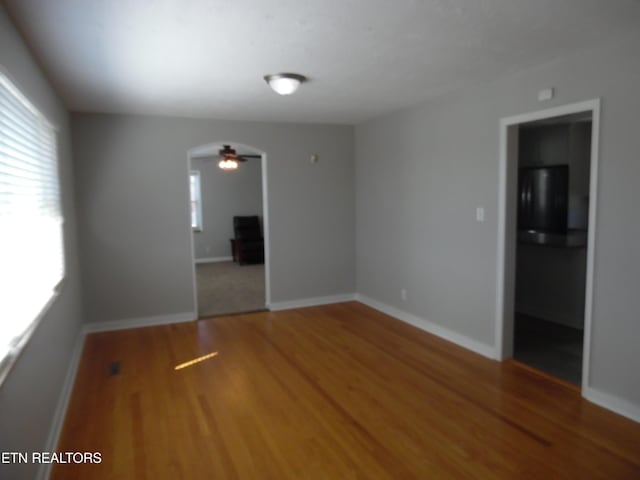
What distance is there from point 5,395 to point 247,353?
93.2 inches

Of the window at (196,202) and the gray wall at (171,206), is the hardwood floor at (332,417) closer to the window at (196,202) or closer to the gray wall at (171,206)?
the gray wall at (171,206)

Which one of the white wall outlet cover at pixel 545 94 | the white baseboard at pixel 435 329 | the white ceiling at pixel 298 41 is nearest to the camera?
the white ceiling at pixel 298 41

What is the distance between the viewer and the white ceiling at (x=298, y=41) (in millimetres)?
2102

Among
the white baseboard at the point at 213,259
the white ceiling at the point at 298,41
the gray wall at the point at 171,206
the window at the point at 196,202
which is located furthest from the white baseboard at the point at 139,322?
the window at the point at 196,202

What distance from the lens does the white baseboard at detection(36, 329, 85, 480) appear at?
7.26 ft

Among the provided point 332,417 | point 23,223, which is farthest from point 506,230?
point 23,223

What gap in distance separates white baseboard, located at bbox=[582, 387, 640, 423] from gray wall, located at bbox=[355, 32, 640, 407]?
1.3 inches

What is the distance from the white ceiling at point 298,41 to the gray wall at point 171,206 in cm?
88

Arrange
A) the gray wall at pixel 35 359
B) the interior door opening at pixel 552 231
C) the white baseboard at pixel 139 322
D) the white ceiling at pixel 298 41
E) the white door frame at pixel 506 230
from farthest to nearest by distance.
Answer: the white baseboard at pixel 139 322 < the interior door opening at pixel 552 231 < the white door frame at pixel 506 230 < the white ceiling at pixel 298 41 < the gray wall at pixel 35 359

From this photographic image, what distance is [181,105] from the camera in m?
4.20

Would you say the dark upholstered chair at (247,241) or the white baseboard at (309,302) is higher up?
the dark upholstered chair at (247,241)

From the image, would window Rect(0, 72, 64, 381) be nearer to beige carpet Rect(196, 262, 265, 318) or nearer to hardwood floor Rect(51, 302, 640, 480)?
hardwood floor Rect(51, 302, 640, 480)

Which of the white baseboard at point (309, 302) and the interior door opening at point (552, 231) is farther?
the white baseboard at point (309, 302)

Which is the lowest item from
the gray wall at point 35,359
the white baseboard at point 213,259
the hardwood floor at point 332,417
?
the hardwood floor at point 332,417
